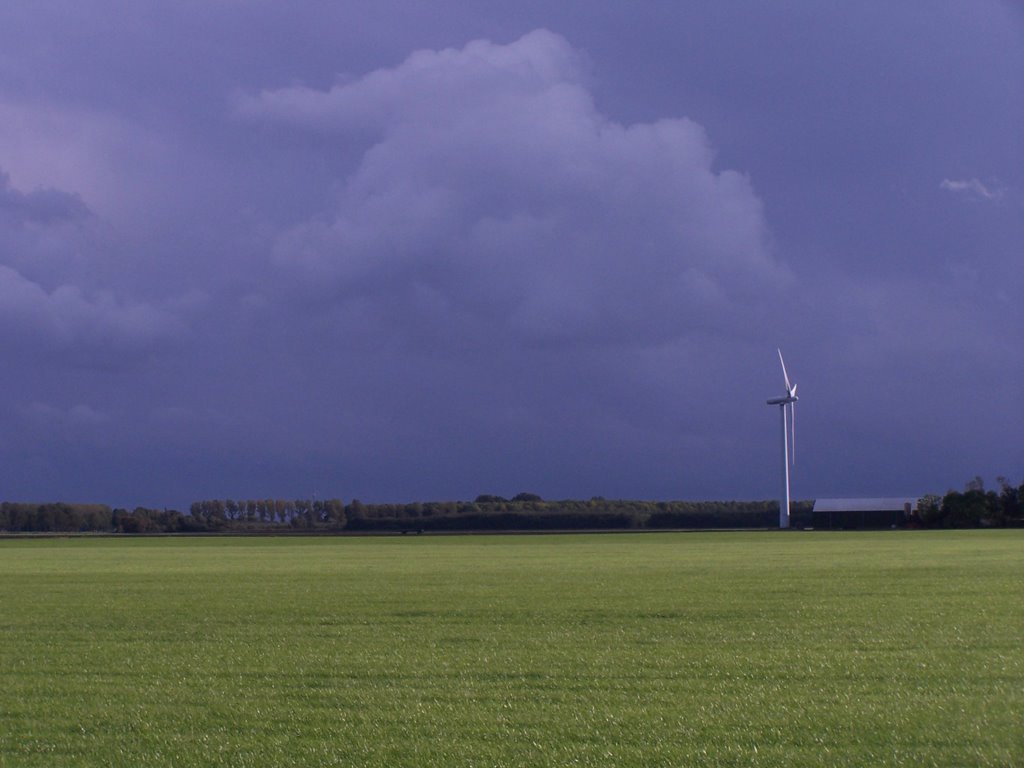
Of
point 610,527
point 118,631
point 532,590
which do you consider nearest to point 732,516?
point 610,527

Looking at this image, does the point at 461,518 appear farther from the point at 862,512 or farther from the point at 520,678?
the point at 520,678

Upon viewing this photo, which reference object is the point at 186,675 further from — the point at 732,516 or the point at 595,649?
the point at 732,516

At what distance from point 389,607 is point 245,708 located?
11.7 meters

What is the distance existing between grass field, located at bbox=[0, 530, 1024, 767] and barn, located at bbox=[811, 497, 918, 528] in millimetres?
130595

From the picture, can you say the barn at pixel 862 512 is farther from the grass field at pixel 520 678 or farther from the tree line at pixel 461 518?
the grass field at pixel 520 678

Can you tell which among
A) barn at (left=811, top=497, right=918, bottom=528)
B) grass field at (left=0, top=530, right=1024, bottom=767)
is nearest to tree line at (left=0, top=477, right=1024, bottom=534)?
barn at (left=811, top=497, right=918, bottom=528)

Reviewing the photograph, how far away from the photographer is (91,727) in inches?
447

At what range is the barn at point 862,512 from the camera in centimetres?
15288

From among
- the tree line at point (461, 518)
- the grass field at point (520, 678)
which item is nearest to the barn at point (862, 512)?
the tree line at point (461, 518)

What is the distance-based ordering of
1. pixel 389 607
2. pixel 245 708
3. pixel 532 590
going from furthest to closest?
pixel 532 590
pixel 389 607
pixel 245 708

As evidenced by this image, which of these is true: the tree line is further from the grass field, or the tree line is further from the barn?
the grass field

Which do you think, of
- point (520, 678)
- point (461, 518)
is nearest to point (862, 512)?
point (461, 518)

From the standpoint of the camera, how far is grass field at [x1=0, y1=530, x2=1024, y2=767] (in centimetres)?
1022

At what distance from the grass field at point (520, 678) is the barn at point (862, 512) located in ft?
428
